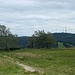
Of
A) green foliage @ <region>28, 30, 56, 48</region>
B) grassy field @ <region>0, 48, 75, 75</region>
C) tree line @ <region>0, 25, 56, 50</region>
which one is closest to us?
grassy field @ <region>0, 48, 75, 75</region>

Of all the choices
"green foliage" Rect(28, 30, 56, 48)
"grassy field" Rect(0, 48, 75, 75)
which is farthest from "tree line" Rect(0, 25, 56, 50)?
"grassy field" Rect(0, 48, 75, 75)

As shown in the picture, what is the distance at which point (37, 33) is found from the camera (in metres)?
161

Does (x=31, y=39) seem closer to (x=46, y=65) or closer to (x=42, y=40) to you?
(x=42, y=40)

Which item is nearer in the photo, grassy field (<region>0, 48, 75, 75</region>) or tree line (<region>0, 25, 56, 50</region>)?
grassy field (<region>0, 48, 75, 75</region>)

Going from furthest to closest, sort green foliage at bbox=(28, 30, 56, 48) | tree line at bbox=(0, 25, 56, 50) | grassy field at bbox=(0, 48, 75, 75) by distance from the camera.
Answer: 1. green foliage at bbox=(28, 30, 56, 48)
2. tree line at bbox=(0, 25, 56, 50)
3. grassy field at bbox=(0, 48, 75, 75)

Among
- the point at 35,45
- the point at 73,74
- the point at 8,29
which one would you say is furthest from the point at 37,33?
the point at 73,74

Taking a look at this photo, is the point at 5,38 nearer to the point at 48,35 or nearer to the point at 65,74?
the point at 48,35

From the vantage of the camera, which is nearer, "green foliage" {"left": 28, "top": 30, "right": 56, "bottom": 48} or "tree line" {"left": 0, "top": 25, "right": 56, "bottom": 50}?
"tree line" {"left": 0, "top": 25, "right": 56, "bottom": 50}

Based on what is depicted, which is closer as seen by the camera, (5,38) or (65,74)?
(65,74)

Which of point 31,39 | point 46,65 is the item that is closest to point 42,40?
point 31,39

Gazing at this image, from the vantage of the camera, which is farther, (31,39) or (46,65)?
(31,39)

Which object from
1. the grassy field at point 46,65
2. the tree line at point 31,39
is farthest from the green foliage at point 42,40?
the grassy field at point 46,65

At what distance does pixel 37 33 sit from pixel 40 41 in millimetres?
10866

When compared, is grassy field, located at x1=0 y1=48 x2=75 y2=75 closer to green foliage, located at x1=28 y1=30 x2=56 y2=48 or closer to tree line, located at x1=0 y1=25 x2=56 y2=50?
tree line, located at x1=0 y1=25 x2=56 y2=50
